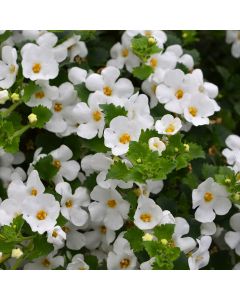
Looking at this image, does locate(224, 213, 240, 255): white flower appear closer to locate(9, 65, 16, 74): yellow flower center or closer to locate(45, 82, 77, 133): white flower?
locate(45, 82, 77, 133): white flower

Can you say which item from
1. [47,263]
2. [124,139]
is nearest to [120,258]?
[47,263]

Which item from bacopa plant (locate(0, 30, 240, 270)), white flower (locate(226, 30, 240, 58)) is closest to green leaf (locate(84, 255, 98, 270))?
bacopa plant (locate(0, 30, 240, 270))

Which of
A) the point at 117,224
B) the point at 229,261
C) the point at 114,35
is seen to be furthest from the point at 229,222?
the point at 114,35

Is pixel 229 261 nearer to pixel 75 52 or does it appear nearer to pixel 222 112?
pixel 222 112

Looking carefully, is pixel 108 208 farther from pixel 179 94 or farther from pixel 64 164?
pixel 179 94

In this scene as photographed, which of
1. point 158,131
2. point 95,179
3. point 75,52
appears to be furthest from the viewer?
point 75,52
